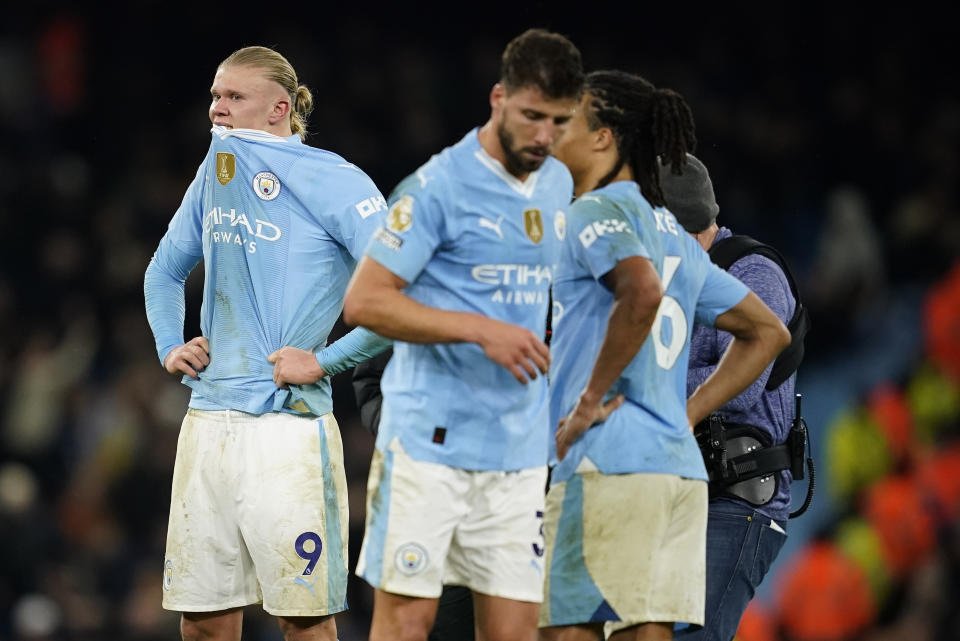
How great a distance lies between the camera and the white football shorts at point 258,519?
12.5 ft

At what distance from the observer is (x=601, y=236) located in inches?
131

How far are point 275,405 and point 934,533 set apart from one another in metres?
5.83

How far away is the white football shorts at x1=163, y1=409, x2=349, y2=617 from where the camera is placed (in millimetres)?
3822

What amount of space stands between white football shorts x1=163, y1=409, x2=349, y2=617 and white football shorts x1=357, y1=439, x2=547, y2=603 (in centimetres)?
70

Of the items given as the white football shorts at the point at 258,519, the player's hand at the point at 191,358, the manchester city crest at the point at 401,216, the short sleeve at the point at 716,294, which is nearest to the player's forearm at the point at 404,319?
the manchester city crest at the point at 401,216

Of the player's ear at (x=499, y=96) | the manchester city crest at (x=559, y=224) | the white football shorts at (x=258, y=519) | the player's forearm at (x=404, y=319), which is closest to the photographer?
the player's forearm at (x=404, y=319)

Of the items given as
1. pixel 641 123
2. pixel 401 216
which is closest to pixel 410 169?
pixel 641 123

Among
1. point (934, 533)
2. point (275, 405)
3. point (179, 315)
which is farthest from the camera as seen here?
point (934, 533)

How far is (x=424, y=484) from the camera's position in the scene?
123 inches

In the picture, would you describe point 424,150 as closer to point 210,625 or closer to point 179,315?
point 179,315

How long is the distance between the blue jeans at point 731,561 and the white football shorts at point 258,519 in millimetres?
1087

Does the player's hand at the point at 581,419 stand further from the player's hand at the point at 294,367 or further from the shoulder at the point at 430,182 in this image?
the player's hand at the point at 294,367

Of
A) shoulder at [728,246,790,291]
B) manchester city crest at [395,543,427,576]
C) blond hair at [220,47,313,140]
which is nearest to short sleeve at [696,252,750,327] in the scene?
shoulder at [728,246,790,291]

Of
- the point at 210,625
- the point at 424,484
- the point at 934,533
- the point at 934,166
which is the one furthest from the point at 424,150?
the point at 424,484
